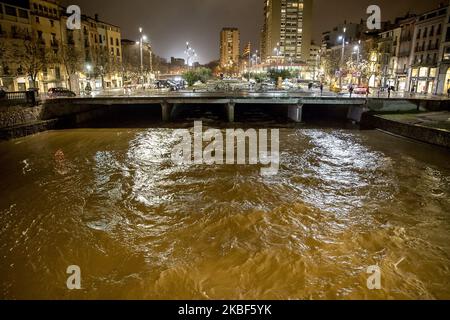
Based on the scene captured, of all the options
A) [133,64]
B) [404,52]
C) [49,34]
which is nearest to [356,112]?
[404,52]

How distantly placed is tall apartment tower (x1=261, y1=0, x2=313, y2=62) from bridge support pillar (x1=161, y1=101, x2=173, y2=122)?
506ft

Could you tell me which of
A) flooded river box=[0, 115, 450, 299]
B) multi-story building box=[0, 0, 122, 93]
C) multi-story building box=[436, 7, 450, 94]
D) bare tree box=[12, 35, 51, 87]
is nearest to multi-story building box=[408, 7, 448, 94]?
multi-story building box=[436, 7, 450, 94]

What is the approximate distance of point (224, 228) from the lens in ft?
48.7

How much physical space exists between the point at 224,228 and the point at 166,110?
3282cm

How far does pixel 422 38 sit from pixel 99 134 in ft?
211

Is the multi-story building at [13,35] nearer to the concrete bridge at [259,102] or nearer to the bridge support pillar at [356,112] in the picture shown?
the concrete bridge at [259,102]

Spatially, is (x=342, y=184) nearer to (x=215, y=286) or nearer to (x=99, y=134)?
(x=215, y=286)

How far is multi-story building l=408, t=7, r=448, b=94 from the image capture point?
196 feet

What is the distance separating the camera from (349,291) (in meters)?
10.7

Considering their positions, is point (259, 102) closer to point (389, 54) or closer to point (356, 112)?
point (356, 112)

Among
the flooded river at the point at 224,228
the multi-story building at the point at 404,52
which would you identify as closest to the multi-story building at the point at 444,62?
the multi-story building at the point at 404,52

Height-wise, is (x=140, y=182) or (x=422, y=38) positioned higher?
(x=422, y=38)

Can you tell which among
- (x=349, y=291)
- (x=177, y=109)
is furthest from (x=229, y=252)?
(x=177, y=109)

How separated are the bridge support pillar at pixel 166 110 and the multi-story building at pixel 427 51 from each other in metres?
49.2
